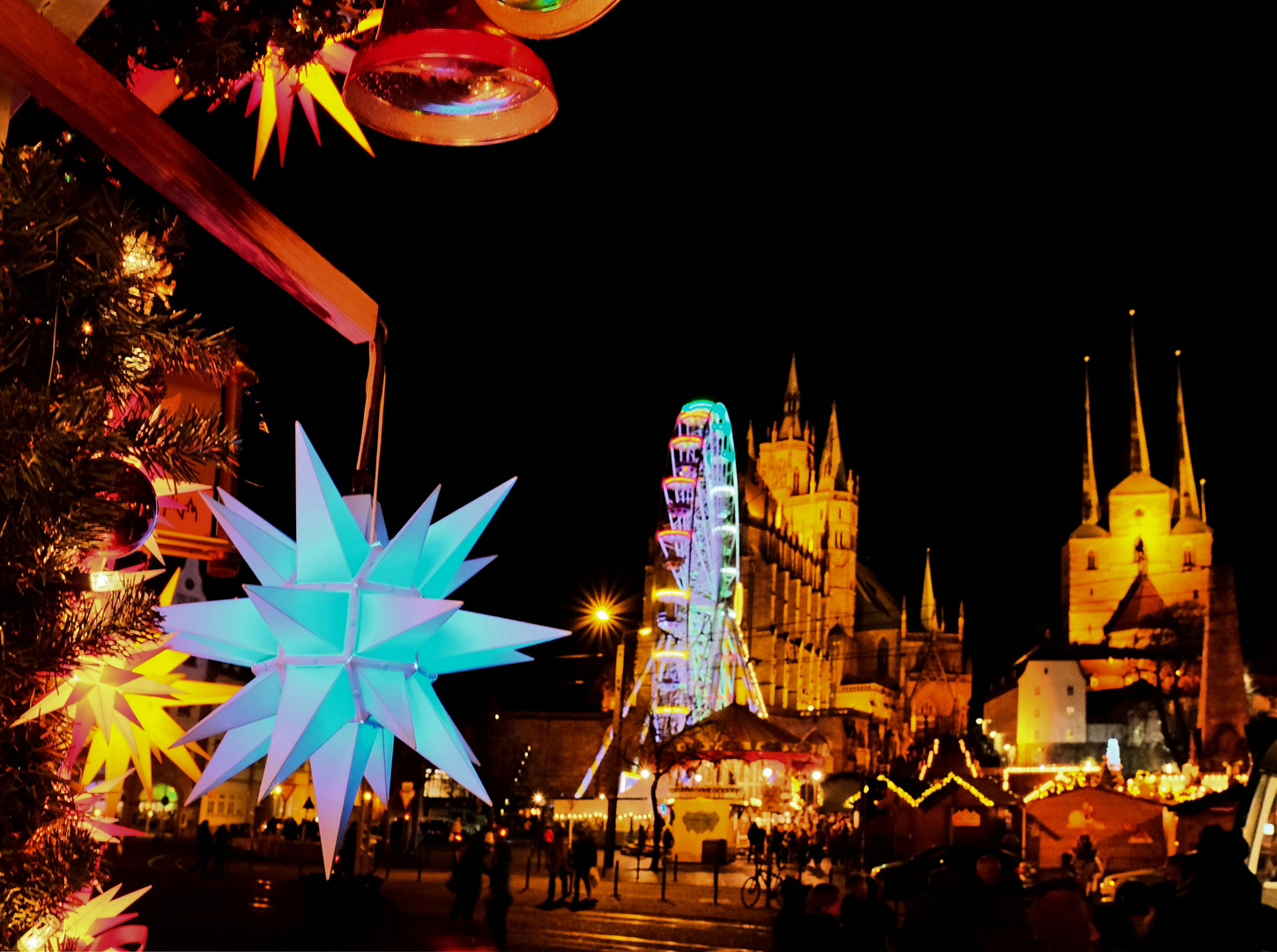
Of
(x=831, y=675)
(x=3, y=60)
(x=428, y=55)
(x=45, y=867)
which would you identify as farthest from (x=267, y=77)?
(x=831, y=675)

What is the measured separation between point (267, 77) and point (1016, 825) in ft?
108

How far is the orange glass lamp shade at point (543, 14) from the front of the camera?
236 cm

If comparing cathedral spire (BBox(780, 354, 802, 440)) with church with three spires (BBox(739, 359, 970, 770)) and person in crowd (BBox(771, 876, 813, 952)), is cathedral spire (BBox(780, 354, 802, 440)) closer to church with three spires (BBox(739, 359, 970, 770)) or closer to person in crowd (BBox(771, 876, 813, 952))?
church with three spires (BBox(739, 359, 970, 770))

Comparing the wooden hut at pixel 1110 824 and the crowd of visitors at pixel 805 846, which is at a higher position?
the wooden hut at pixel 1110 824

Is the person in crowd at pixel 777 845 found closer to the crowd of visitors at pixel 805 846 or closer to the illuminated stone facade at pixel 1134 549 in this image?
the crowd of visitors at pixel 805 846

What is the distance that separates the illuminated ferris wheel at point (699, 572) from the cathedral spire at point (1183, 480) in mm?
45404

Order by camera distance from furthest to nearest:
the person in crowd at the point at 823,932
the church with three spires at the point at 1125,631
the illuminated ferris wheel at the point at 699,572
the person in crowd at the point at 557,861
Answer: the church with three spires at the point at 1125,631
the illuminated ferris wheel at the point at 699,572
the person in crowd at the point at 557,861
the person in crowd at the point at 823,932

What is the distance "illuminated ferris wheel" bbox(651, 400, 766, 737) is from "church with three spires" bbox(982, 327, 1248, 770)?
63.5 feet

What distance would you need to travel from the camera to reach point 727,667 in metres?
49.0

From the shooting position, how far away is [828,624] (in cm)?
8412

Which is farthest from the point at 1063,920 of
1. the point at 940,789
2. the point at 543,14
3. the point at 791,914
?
the point at 940,789

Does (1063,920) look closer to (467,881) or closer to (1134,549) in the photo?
(467,881)

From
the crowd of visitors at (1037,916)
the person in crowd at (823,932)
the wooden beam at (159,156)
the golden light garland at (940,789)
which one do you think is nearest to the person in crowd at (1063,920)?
the crowd of visitors at (1037,916)

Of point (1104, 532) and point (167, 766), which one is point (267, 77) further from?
point (1104, 532)
